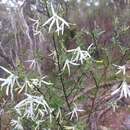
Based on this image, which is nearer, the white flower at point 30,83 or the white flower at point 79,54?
the white flower at point 30,83

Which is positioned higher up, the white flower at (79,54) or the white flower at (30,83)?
the white flower at (79,54)

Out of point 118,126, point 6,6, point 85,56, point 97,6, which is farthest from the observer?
point 97,6

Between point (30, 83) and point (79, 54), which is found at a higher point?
point (79, 54)

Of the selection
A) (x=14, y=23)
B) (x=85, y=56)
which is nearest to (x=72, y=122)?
(x=85, y=56)

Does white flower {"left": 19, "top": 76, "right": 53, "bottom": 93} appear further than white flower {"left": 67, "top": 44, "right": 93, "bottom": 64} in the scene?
No

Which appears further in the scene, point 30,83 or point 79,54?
point 79,54

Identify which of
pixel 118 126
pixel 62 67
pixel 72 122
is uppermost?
pixel 62 67

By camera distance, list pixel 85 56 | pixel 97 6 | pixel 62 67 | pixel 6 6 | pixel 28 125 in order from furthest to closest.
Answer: pixel 97 6 → pixel 6 6 → pixel 28 125 → pixel 62 67 → pixel 85 56

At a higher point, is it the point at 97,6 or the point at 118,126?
the point at 97,6

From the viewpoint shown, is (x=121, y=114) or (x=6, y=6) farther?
(x=6, y=6)

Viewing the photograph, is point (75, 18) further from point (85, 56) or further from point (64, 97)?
point (85, 56)

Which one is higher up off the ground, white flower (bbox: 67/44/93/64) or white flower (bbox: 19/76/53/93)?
white flower (bbox: 67/44/93/64)

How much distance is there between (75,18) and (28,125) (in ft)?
21.3

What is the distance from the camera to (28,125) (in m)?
3.51
